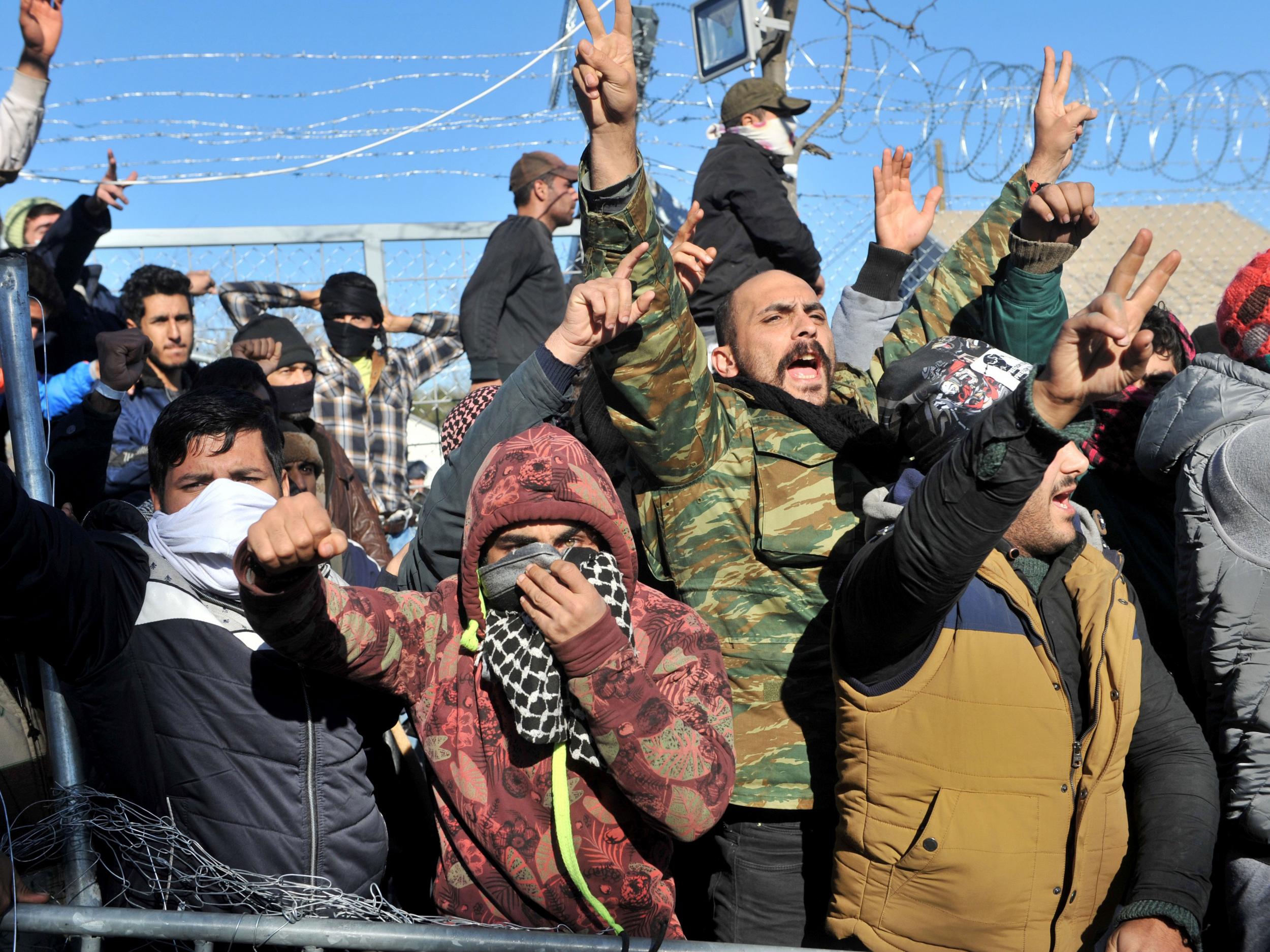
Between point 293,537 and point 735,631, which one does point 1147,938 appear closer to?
point 735,631

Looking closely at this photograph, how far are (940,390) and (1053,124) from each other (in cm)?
128

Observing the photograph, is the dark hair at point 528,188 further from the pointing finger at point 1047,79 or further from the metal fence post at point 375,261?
the pointing finger at point 1047,79

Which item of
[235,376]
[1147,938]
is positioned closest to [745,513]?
[1147,938]

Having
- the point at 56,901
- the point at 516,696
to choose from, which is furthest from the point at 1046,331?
the point at 56,901

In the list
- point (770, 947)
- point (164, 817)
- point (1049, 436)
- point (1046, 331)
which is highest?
point (1046, 331)

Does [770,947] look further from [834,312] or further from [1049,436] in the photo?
[834,312]

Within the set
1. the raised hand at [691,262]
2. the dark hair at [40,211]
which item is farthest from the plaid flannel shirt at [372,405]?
the raised hand at [691,262]

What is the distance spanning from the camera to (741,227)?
15.7 ft

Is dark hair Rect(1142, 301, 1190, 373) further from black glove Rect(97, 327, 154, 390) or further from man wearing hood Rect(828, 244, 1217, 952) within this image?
black glove Rect(97, 327, 154, 390)

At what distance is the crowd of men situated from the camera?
2.09 metres

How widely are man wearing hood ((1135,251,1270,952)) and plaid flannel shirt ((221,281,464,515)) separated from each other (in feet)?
12.6

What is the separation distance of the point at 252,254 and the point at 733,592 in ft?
15.5

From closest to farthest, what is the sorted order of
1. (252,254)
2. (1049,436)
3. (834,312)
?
(1049,436) → (834,312) → (252,254)

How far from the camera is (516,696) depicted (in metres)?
2.15
